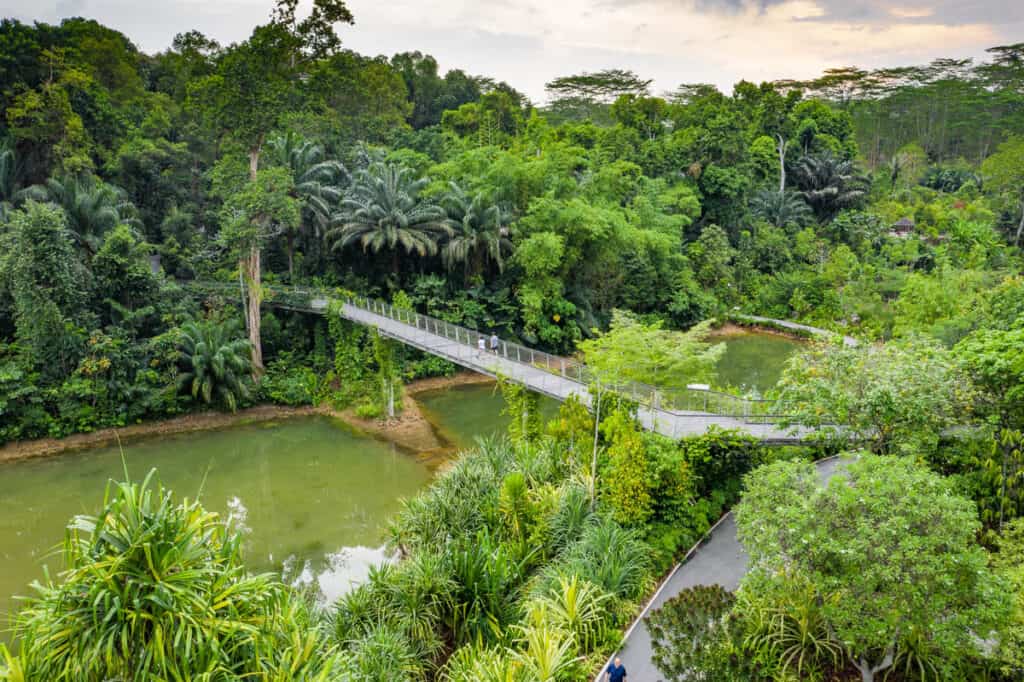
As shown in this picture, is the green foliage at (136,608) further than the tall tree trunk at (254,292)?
No

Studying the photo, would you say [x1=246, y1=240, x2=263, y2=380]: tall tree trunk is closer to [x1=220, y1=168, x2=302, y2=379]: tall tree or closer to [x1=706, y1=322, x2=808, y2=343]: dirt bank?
[x1=220, y1=168, x2=302, y2=379]: tall tree

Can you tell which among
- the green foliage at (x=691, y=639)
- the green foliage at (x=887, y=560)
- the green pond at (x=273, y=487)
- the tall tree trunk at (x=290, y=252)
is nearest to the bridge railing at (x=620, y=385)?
the green pond at (x=273, y=487)

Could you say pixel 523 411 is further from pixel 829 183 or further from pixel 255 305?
pixel 829 183

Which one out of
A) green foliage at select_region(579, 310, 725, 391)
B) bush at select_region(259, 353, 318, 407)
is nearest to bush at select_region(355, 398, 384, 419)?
bush at select_region(259, 353, 318, 407)

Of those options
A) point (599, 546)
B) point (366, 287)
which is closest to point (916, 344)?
point (599, 546)

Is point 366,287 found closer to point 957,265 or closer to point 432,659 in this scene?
point 432,659

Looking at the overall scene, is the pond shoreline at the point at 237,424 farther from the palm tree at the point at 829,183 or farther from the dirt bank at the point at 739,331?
the palm tree at the point at 829,183
